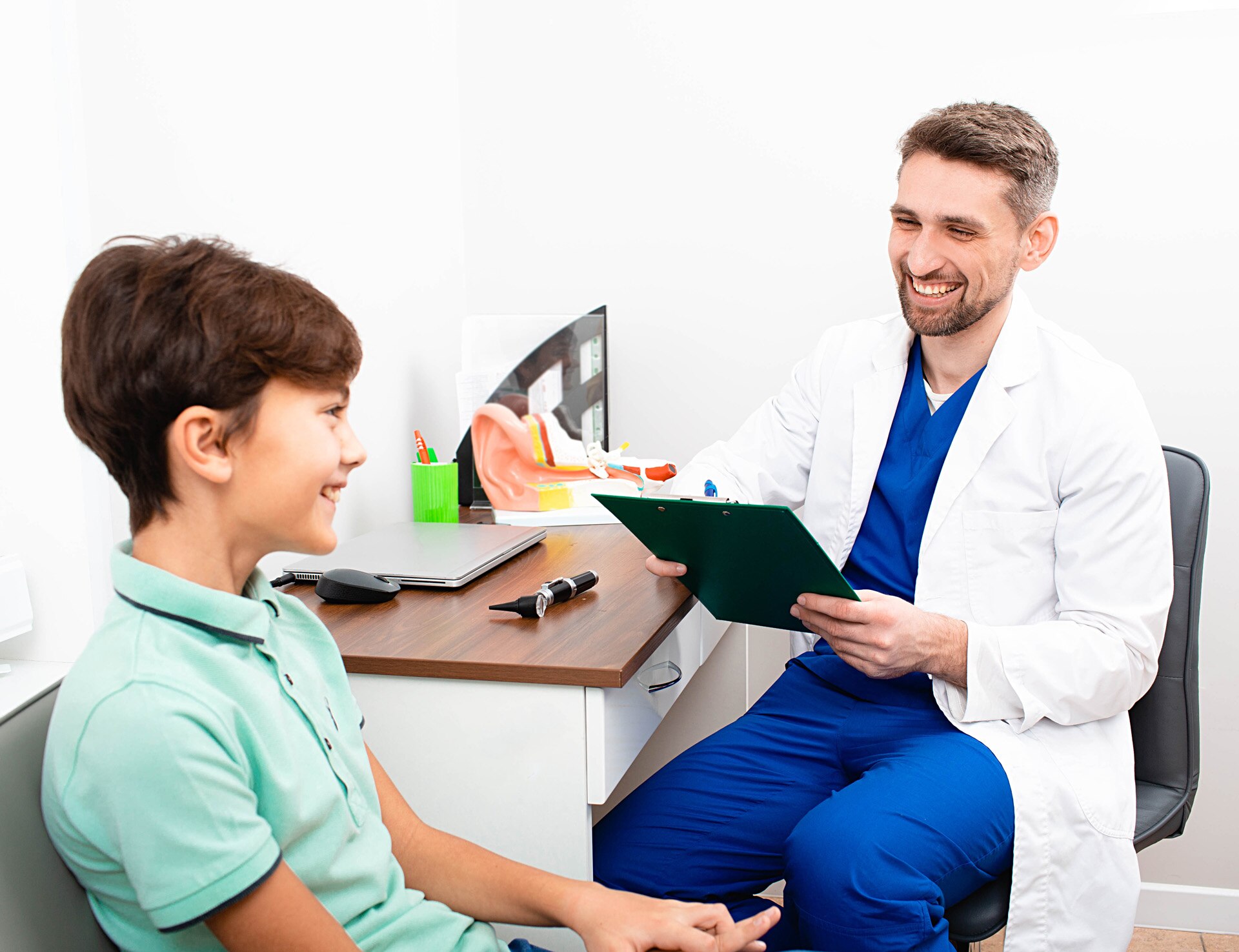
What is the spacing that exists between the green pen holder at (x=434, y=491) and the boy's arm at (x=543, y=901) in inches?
35.3

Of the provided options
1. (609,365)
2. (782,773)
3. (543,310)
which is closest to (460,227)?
(543,310)

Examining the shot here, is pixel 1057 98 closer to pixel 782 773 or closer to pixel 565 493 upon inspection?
pixel 565 493

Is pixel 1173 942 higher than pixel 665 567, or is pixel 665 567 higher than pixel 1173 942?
pixel 665 567

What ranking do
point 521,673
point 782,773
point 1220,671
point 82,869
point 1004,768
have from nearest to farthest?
point 82,869 < point 521,673 < point 1004,768 < point 782,773 < point 1220,671

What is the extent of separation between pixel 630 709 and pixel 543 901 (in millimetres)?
327

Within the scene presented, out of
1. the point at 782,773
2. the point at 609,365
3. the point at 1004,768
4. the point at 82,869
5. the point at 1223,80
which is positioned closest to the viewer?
the point at 82,869

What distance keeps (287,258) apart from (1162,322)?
1531mm

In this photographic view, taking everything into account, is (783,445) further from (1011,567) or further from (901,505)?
(1011,567)

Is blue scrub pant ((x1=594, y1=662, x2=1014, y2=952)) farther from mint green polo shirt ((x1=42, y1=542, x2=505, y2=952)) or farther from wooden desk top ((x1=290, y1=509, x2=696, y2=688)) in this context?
mint green polo shirt ((x1=42, y1=542, x2=505, y2=952))

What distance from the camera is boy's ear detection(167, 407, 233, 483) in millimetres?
730

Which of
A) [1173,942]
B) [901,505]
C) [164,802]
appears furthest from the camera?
[1173,942]

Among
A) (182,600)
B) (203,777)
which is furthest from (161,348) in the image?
(203,777)

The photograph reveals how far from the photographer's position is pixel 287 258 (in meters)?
1.57

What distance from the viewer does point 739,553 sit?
123 centimetres
